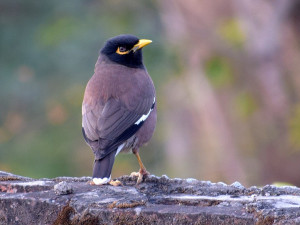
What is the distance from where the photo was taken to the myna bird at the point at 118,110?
577cm

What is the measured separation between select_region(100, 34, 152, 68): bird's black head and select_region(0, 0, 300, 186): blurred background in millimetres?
6412

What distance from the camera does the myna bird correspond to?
18.9 ft

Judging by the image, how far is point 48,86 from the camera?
16703mm

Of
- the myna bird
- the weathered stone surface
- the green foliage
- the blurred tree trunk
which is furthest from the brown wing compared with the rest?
the blurred tree trunk

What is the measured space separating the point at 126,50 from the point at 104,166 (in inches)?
72.4

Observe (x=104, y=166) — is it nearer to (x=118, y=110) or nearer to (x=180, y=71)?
(x=118, y=110)

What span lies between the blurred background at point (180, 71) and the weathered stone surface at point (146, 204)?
8613 millimetres

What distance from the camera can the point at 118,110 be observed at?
616 cm

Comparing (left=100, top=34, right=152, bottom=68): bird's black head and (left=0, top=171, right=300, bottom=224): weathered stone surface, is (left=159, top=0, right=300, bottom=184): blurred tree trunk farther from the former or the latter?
(left=0, top=171, right=300, bottom=224): weathered stone surface

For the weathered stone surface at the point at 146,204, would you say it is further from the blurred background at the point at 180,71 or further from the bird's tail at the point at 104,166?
the blurred background at the point at 180,71

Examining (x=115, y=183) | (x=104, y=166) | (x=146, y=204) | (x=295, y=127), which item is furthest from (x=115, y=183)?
(x=295, y=127)

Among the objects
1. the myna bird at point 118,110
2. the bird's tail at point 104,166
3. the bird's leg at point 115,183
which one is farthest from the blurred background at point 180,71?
Answer: the bird's leg at point 115,183

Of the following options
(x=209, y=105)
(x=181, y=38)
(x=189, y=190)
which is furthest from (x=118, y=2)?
(x=189, y=190)

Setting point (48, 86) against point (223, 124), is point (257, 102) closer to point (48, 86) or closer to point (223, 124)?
point (223, 124)
